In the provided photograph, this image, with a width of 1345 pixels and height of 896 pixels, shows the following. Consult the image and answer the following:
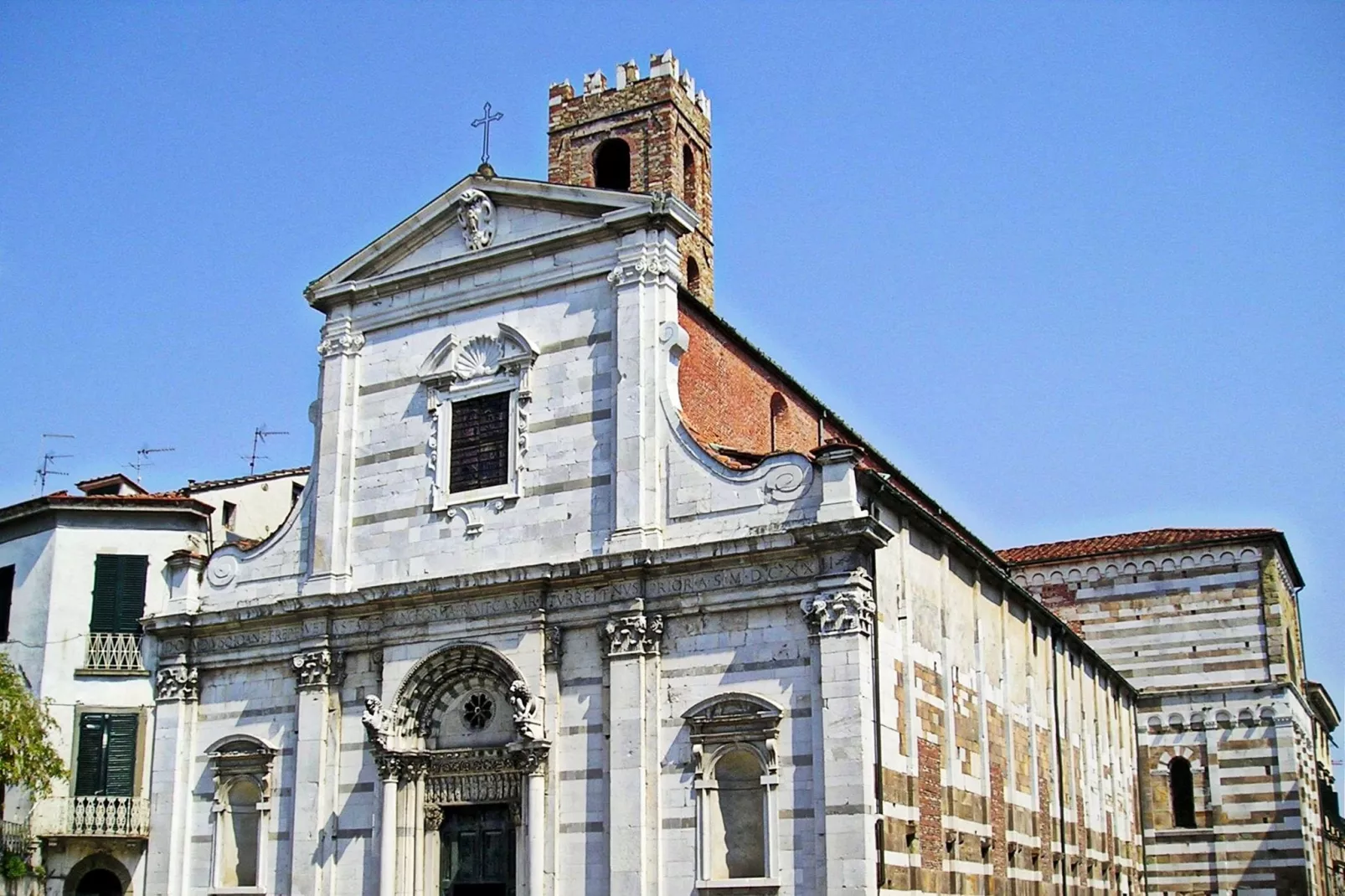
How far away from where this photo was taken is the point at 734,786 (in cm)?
1827

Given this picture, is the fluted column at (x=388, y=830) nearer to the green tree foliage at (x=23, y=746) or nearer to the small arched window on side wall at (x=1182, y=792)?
the green tree foliage at (x=23, y=746)

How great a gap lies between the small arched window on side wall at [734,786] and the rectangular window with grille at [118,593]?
34.4 feet

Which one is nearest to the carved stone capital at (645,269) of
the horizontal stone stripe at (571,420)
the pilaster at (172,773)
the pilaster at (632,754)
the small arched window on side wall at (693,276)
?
the horizontal stone stripe at (571,420)

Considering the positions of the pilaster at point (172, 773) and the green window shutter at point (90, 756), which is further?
the green window shutter at point (90, 756)

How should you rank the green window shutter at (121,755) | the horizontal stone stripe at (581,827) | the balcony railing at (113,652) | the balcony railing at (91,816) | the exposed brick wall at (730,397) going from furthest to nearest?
the balcony railing at (113,652), the green window shutter at (121,755), the balcony railing at (91,816), the exposed brick wall at (730,397), the horizontal stone stripe at (581,827)

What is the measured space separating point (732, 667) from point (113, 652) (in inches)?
432

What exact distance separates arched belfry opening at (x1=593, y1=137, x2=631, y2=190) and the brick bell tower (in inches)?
0.6

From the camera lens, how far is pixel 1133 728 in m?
33.2

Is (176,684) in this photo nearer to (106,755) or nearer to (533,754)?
(106,755)

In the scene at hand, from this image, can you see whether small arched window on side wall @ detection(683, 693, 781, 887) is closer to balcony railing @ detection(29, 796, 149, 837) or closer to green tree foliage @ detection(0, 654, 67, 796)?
balcony railing @ detection(29, 796, 149, 837)

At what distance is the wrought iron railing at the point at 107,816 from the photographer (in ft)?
76.7

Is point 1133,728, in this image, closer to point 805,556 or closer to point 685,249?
point 685,249

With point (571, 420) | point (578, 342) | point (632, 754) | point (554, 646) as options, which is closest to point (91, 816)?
point (554, 646)

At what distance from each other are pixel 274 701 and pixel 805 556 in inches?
324
